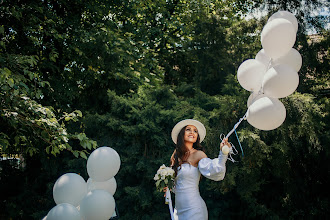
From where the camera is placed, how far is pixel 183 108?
589cm

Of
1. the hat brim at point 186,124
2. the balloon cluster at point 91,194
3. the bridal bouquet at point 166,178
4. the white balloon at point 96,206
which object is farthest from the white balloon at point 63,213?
the hat brim at point 186,124

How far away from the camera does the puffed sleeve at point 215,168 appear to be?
3211 mm

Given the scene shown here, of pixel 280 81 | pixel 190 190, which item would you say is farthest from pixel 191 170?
pixel 280 81

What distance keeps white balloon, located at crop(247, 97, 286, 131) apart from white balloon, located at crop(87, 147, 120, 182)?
1752mm

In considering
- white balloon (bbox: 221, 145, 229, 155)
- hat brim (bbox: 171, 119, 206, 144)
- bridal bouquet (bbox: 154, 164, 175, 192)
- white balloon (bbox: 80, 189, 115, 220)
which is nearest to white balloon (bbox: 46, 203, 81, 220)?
white balloon (bbox: 80, 189, 115, 220)

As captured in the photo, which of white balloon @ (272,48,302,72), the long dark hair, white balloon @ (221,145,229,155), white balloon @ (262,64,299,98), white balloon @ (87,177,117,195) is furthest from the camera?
white balloon @ (87,177,117,195)

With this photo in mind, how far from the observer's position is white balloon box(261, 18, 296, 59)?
9.78 ft

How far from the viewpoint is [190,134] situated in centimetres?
377

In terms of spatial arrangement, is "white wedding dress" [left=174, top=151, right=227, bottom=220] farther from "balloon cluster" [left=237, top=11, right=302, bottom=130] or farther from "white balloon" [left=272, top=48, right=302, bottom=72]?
"white balloon" [left=272, top=48, right=302, bottom=72]

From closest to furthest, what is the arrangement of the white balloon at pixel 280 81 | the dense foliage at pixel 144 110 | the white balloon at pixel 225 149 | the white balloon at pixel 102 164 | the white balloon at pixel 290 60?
the white balloon at pixel 280 81
the white balloon at pixel 225 149
the white balloon at pixel 290 60
the white balloon at pixel 102 164
the dense foliage at pixel 144 110

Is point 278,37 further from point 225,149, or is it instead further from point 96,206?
point 96,206

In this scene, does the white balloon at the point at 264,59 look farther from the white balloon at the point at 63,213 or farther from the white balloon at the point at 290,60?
the white balloon at the point at 63,213

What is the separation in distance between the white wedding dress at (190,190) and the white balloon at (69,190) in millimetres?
1158

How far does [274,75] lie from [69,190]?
253 cm
